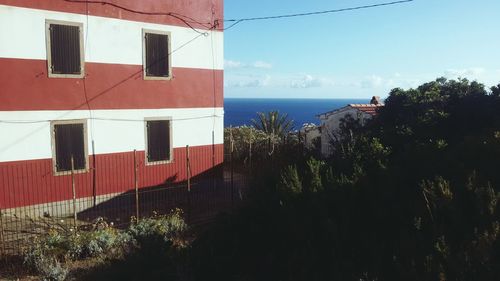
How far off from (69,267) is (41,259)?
66cm

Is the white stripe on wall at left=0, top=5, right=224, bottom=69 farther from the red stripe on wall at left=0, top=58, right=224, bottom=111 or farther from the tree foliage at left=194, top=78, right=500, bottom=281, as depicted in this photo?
the tree foliage at left=194, top=78, right=500, bottom=281

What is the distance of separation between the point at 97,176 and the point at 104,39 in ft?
15.5

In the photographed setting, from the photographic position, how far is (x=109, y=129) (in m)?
15.0

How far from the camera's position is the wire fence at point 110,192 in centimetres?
1288

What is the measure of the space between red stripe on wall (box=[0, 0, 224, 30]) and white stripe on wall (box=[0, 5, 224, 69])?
0.16 metres

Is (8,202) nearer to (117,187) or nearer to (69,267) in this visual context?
(117,187)

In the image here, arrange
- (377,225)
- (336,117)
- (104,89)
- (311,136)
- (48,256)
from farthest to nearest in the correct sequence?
(311,136) < (336,117) < (104,89) < (48,256) < (377,225)

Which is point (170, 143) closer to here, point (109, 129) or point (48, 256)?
point (109, 129)

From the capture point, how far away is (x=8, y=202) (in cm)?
1299

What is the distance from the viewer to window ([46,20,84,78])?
13.5 meters

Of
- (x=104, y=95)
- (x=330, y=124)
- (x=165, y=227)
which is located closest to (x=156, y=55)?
(x=104, y=95)

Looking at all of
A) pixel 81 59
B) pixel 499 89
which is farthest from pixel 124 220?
pixel 499 89

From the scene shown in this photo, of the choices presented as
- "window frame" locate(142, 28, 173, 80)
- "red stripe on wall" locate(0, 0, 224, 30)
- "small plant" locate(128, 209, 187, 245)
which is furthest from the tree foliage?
"red stripe on wall" locate(0, 0, 224, 30)

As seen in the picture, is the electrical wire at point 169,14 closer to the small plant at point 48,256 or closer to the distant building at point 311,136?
the small plant at point 48,256
